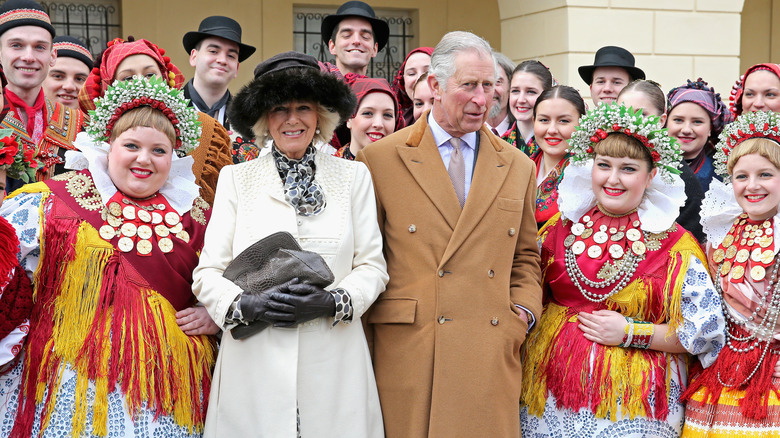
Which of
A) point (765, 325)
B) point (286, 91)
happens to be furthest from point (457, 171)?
point (765, 325)

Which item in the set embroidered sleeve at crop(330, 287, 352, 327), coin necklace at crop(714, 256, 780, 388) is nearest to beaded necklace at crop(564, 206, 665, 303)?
coin necklace at crop(714, 256, 780, 388)

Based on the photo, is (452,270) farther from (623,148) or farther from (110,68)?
(110,68)

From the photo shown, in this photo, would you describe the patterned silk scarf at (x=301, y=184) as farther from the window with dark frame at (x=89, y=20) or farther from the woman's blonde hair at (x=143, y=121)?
the window with dark frame at (x=89, y=20)

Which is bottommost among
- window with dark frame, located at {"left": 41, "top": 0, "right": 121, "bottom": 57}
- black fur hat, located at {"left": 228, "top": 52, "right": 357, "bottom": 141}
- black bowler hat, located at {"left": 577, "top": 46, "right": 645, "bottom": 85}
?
black fur hat, located at {"left": 228, "top": 52, "right": 357, "bottom": 141}

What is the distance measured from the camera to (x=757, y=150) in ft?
12.8

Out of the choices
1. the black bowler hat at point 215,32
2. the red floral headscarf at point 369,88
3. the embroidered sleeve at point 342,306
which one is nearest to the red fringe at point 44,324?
the embroidered sleeve at point 342,306

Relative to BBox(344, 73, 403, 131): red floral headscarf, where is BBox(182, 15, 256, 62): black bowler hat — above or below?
above

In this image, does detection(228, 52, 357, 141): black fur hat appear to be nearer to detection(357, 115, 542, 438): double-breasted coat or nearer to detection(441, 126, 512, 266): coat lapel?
detection(357, 115, 542, 438): double-breasted coat

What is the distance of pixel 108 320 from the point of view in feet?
11.5

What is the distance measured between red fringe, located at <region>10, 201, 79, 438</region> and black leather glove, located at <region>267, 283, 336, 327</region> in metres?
0.89

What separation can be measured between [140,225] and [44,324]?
538mm

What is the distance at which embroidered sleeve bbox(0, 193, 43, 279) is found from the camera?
351cm

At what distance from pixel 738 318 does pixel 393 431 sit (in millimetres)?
1562

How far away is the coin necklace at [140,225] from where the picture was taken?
3.57 m
